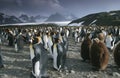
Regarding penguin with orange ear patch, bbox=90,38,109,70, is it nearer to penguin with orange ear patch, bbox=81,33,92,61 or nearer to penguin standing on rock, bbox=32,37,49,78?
penguin with orange ear patch, bbox=81,33,92,61

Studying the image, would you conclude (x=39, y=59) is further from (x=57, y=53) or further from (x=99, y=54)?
(x=99, y=54)

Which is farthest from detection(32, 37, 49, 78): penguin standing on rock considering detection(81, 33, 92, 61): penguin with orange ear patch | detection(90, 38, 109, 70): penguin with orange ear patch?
detection(81, 33, 92, 61): penguin with orange ear patch

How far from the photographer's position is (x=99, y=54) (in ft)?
29.9

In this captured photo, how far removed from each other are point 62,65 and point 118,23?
199 ft

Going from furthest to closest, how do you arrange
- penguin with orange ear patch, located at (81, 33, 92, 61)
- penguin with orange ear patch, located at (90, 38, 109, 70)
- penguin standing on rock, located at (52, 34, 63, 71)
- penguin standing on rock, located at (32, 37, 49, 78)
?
penguin with orange ear patch, located at (81, 33, 92, 61), penguin standing on rock, located at (52, 34, 63, 71), penguin with orange ear patch, located at (90, 38, 109, 70), penguin standing on rock, located at (32, 37, 49, 78)

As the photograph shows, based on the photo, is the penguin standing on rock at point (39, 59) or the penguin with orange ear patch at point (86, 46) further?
the penguin with orange ear patch at point (86, 46)

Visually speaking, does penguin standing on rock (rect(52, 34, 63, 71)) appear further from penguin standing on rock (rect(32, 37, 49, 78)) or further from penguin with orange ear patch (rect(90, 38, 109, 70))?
penguin standing on rock (rect(32, 37, 49, 78))

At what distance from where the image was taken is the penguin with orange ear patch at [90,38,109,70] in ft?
29.8

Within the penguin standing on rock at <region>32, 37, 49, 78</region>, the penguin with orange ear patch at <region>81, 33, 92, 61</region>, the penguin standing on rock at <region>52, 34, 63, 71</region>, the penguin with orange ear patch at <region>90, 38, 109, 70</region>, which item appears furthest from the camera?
the penguin with orange ear patch at <region>81, 33, 92, 61</region>

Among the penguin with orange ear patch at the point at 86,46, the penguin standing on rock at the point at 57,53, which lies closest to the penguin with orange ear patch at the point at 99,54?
the penguin standing on rock at the point at 57,53

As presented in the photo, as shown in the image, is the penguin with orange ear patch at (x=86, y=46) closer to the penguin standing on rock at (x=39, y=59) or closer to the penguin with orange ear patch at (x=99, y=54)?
the penguin with orange ear patch at (x=99, y=54)

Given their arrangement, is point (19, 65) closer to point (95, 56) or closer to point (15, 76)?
point (15, 76)

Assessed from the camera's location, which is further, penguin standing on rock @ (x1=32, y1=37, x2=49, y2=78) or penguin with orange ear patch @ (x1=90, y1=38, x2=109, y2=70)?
penguin with orange ear patch @ (x1=90, y1=38, x2=109, y2=70)

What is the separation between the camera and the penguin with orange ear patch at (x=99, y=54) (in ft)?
29.8
